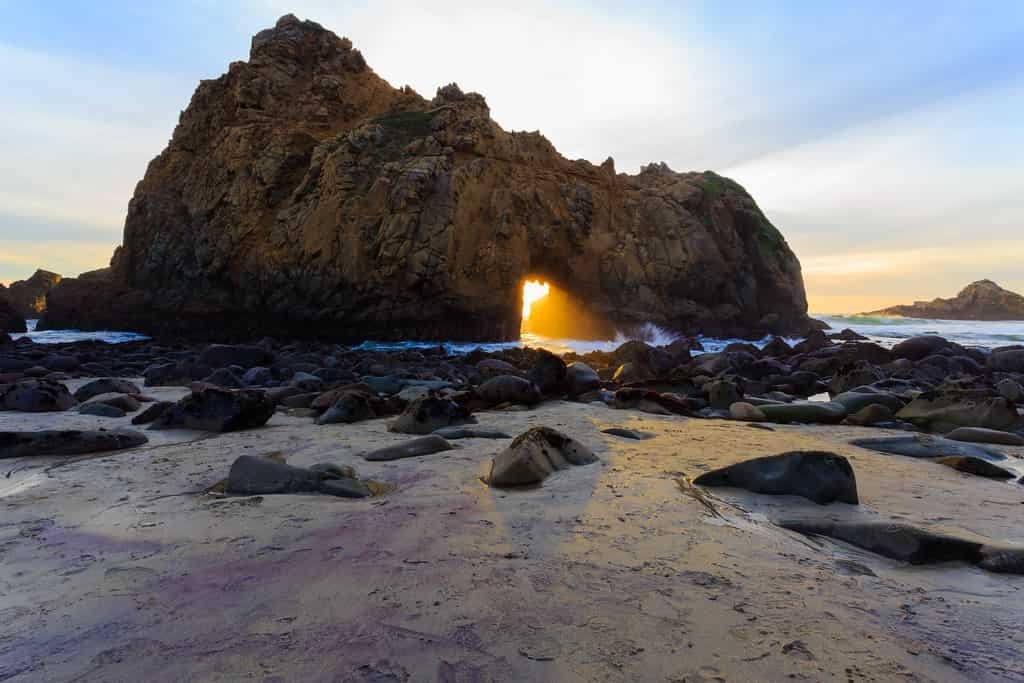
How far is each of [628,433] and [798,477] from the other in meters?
1.62

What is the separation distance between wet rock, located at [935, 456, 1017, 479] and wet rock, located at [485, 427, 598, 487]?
2.08m


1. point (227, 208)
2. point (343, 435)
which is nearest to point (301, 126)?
point (227, 208)

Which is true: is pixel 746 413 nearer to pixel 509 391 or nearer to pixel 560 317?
pixel 509 391

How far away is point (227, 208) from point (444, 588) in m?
25.2

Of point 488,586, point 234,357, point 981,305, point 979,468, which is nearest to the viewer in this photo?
point 488,586

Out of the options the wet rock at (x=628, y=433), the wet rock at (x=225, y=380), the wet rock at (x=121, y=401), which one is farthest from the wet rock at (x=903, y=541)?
the wet rock at (x=225, y=380)

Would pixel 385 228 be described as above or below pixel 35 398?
above

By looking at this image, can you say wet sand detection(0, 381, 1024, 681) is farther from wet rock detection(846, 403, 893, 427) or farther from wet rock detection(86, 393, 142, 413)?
wet rock detection(86, 393, 142, 413)

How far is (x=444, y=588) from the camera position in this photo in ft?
5.09

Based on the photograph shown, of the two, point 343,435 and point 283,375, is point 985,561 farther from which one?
point 283,375

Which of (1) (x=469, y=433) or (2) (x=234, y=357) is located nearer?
(1) (x=469, y=433)

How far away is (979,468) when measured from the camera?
120 inches

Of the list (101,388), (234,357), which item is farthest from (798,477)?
(234,357)

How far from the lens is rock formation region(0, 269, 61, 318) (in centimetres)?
4566
